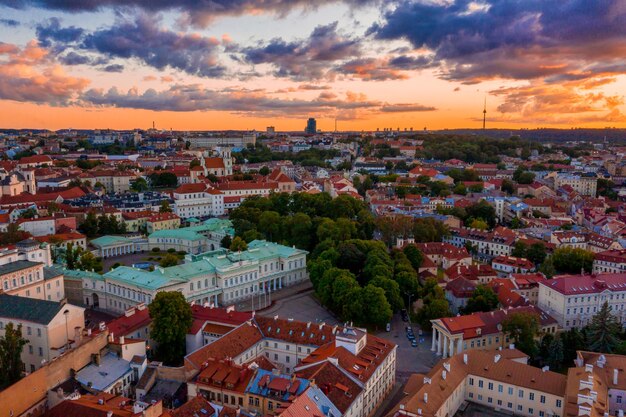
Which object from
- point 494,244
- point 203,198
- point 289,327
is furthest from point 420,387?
point 203,198

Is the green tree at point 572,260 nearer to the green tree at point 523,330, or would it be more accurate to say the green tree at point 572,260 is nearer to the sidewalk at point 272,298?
the green tree at point 523,330

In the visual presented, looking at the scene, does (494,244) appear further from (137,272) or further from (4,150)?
(4,150)

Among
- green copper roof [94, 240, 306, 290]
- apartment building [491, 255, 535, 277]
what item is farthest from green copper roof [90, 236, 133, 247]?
apartment building [491, 255, 535, 277]

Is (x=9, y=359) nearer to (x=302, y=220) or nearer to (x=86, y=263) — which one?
(x=86, y=263)

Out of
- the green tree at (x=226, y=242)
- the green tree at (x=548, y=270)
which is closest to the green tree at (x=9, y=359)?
the green tree at (x=226, y=242)

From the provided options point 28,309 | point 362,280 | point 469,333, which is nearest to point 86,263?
point 28,309
